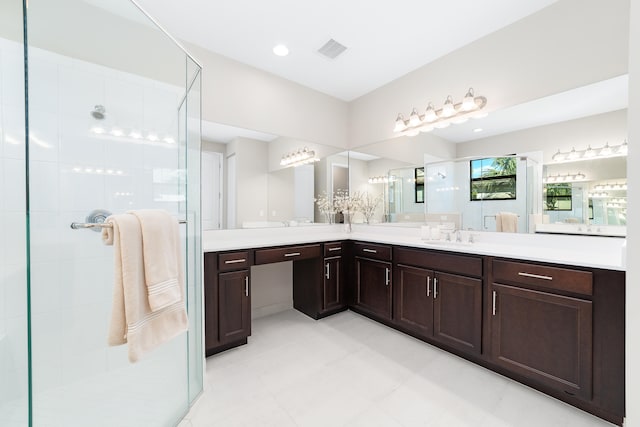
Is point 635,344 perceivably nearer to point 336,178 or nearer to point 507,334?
point 507,334

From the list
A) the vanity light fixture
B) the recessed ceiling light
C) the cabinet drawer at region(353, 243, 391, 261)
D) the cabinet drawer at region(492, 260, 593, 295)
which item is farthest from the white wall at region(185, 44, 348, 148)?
the cabinet drawer at region(492, 260, 593, 295)

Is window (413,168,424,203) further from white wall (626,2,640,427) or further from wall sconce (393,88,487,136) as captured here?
white wall (626,2,640,427)

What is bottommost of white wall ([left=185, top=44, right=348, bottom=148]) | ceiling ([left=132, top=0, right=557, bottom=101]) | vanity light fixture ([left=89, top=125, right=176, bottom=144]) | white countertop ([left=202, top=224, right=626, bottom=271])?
white countertop ([left=202, top=224, right=626, bottom=271])

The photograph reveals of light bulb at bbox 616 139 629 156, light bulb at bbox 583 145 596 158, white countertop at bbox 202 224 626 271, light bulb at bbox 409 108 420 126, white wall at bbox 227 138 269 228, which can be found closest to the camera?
white countertop at bbox 202 224 626 271

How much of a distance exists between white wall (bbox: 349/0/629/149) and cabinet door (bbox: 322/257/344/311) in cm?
193


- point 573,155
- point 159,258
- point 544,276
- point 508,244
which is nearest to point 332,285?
point 508,244

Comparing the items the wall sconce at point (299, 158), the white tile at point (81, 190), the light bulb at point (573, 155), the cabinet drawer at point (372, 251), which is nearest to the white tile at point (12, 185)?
the white tile at point (81, 190)

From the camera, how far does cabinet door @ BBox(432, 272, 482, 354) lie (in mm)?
1923

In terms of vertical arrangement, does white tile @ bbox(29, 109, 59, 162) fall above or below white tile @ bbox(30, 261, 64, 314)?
above

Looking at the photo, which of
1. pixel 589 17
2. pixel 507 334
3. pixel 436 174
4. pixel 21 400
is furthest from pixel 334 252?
pixel 589 17

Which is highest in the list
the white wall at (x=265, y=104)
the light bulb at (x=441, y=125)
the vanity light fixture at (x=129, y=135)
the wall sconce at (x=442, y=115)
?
the white wall at (x=265, y=104)

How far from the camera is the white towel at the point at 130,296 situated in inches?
42.7

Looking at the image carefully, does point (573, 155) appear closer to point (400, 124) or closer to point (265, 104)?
point (400, 124)

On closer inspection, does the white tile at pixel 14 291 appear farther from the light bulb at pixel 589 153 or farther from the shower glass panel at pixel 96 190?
the light bulb at pixel 589 153
